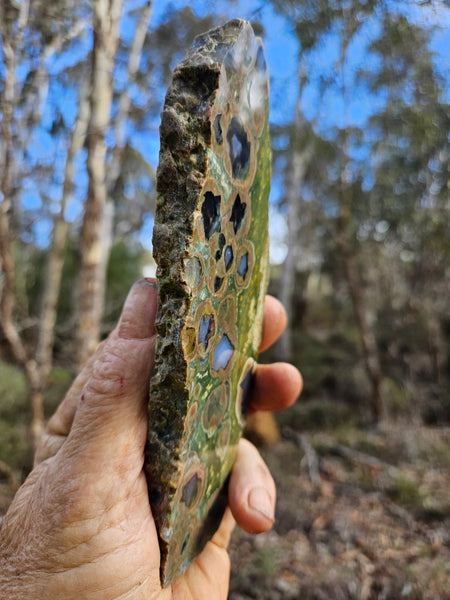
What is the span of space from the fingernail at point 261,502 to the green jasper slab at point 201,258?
20cm

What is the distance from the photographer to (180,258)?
926 mm

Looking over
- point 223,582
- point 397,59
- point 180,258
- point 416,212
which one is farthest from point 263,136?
point 416,212

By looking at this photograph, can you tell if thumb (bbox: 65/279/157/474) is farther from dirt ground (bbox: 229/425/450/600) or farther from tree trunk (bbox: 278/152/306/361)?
tree trunk (bbox: 278/152/306/361)

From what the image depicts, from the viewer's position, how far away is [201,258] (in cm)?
97

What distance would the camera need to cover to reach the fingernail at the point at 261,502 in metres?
1.48

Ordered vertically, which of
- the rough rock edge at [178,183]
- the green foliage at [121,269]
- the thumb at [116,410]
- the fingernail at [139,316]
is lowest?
the green foliage at [121,269]

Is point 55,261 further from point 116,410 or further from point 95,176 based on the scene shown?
point 116,410

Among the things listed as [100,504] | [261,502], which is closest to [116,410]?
[100,504]

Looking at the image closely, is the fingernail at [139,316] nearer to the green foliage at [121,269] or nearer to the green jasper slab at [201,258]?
the green jasper slab at [201,258]

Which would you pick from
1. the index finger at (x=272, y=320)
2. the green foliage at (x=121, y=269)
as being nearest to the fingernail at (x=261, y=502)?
the index finger at (x=272, y=320)

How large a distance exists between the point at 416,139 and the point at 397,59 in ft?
3.46

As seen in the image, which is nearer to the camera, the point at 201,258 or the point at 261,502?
the point at 201,258

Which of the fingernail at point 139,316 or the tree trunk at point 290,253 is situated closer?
the fingernail at point 139,316

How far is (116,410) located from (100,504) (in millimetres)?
204
